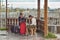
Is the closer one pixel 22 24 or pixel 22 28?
pixel 22 24

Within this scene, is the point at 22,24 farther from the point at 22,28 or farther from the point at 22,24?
the point at 22,28

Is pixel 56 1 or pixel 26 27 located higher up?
pixel 56 1

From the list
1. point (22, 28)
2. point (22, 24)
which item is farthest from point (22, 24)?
point (22, 28)

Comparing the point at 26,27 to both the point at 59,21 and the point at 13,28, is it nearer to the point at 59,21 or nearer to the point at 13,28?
the point at 13,28

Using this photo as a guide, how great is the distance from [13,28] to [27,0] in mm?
2267

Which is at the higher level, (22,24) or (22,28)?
(22,24)

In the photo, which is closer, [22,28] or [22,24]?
[22,24]

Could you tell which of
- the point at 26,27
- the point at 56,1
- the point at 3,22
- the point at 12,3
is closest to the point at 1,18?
the point at 3,22

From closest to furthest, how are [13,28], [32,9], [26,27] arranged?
1. [26,27]
2. [13,28]
3. [32,9]

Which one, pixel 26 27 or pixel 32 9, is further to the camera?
pixel 32 9

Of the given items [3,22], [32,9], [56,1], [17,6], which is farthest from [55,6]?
[3,22]

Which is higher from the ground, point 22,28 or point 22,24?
point 22,24

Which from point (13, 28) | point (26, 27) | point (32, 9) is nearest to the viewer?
point (26, 27)

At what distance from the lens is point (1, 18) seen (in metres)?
12.9
